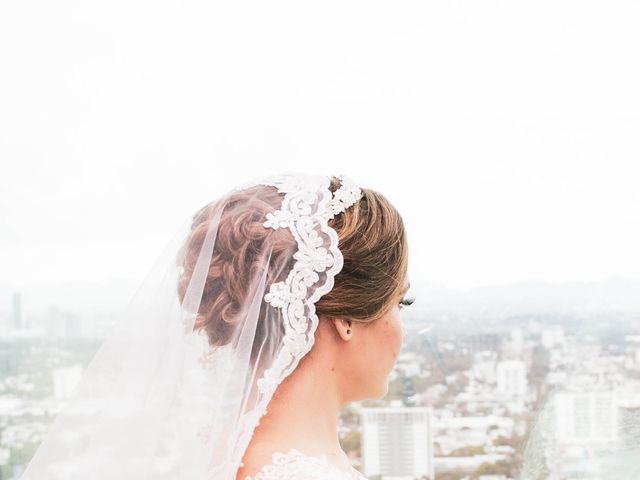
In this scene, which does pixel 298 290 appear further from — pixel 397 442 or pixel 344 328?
pixel 397 442

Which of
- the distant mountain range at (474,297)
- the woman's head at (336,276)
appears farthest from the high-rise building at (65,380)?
the woman's head at (336,276)

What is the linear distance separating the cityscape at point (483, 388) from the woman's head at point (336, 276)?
92cm

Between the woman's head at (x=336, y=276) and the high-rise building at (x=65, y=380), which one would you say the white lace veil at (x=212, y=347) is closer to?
the woman's head at (x=336, y=276)

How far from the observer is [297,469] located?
1.04 meters

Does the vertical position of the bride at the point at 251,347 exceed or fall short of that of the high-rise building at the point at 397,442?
it exceeds it

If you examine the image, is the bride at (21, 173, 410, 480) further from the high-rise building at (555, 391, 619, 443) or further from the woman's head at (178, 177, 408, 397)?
the high-rise building at (555, 391, 619, 443)

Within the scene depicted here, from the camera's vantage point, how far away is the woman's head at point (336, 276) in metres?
1.11

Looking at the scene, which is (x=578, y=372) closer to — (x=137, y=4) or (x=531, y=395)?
(x=531, y=395)

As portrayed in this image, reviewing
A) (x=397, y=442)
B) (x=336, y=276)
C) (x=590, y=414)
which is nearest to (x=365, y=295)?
(x=336, y=276)

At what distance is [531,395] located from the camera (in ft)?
6.81

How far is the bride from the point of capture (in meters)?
1.10


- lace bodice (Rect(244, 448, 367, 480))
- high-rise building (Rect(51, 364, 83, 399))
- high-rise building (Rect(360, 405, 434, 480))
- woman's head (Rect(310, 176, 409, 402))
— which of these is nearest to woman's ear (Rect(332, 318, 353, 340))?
woman's head (Rect(310, 176, 409, 402))

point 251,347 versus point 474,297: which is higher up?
point 251,347

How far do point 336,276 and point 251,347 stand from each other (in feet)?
0.51
